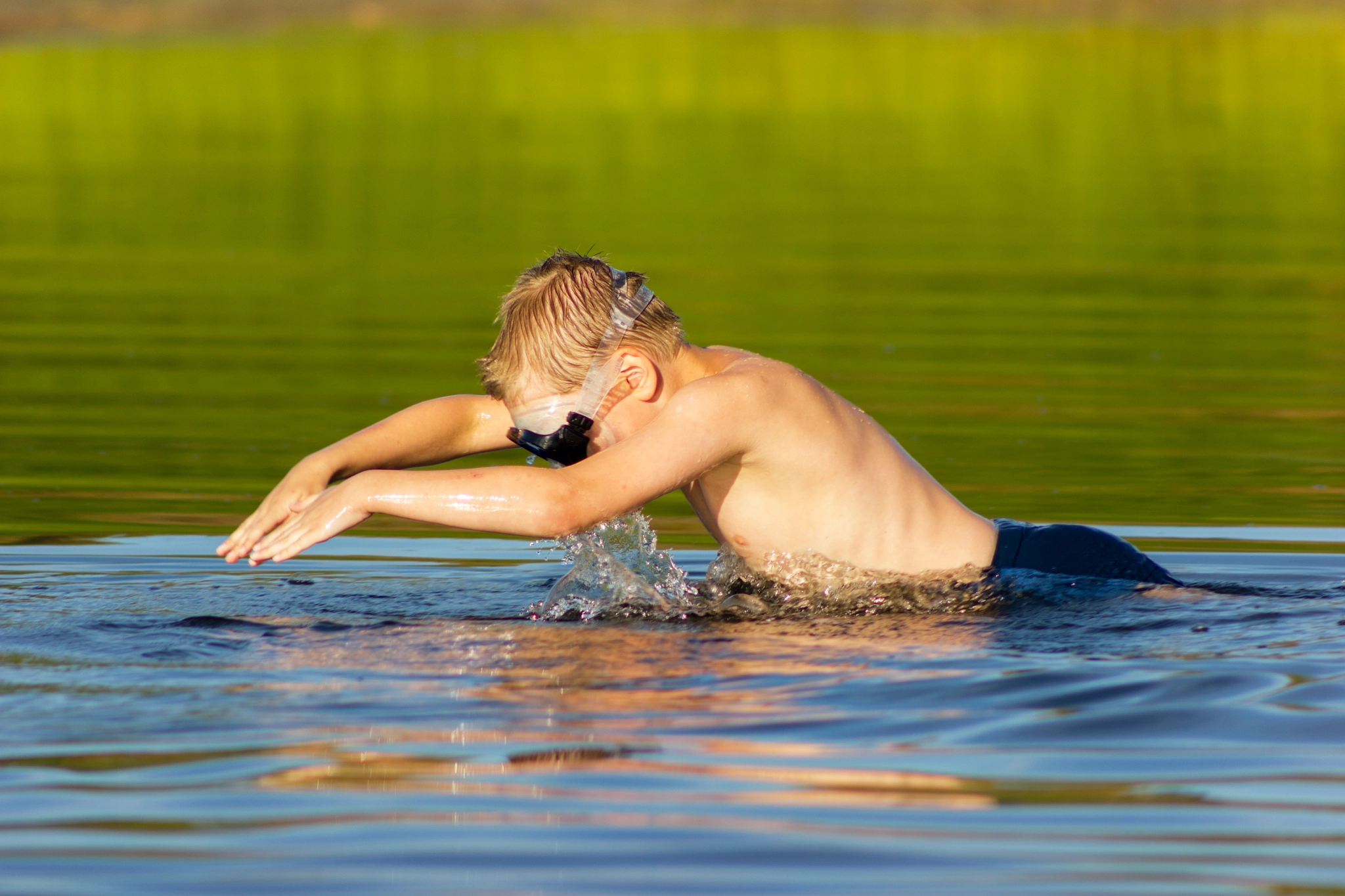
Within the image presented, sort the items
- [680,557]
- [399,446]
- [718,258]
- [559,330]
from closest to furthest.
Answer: [559,330]
[399,446]
[680,557]
[718,258]

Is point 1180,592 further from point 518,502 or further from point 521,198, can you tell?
point 521,198

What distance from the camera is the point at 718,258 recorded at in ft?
52.9

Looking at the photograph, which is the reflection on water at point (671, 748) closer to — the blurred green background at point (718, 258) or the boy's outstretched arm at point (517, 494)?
the boy's outstretched arm at point (517, 494)

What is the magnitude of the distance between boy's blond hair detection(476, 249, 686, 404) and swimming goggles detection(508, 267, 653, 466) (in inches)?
0.7

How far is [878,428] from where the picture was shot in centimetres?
593

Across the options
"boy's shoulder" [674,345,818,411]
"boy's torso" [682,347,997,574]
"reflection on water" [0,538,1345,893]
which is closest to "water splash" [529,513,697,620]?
"reflection on water" [0,538,1345,893]

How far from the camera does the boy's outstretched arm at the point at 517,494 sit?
16.9 ft

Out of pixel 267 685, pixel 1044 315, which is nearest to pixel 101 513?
pixel 267 685

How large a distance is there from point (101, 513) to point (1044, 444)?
4385 mm

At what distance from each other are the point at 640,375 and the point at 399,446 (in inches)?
41.4

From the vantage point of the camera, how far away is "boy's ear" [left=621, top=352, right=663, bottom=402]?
5.54 meters

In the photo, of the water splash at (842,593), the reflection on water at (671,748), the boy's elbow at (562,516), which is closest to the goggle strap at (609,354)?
the boy's elbow at (562,516)

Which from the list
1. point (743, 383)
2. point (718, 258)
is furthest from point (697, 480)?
point (718, 258)

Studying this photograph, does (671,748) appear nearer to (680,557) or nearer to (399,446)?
(399,446)
